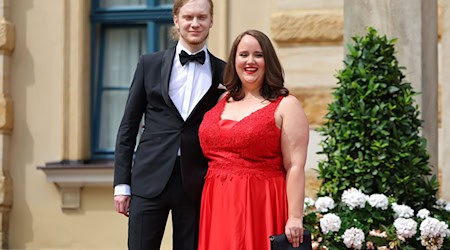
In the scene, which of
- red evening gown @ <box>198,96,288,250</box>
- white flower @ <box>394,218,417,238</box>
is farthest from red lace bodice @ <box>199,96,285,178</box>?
white flower @ <box>394,218,417,238</box>

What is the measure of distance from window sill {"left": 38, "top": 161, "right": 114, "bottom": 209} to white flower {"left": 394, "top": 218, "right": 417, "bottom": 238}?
3.21m

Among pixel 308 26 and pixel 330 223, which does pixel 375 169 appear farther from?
pixel 308 26

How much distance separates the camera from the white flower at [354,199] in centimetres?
579

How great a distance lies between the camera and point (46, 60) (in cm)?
869

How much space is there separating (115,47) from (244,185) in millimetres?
4344

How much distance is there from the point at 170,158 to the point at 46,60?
12.9ft

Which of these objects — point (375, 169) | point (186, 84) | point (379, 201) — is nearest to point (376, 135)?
point (375, 169)

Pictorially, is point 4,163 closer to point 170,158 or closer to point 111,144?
point 111,144

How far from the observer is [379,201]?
5758 mm

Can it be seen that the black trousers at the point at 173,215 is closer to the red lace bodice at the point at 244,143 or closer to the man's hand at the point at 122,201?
the man's hand at the point at 122,201

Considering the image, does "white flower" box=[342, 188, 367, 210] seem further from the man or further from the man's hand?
the man's hand

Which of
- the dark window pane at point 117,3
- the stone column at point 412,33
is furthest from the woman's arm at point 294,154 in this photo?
the dark window pane at point 117,3

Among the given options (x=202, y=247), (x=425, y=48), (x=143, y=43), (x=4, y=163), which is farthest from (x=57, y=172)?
(x=202, y=247)

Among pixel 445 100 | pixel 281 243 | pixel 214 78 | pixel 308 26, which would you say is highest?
pixel 308 26
